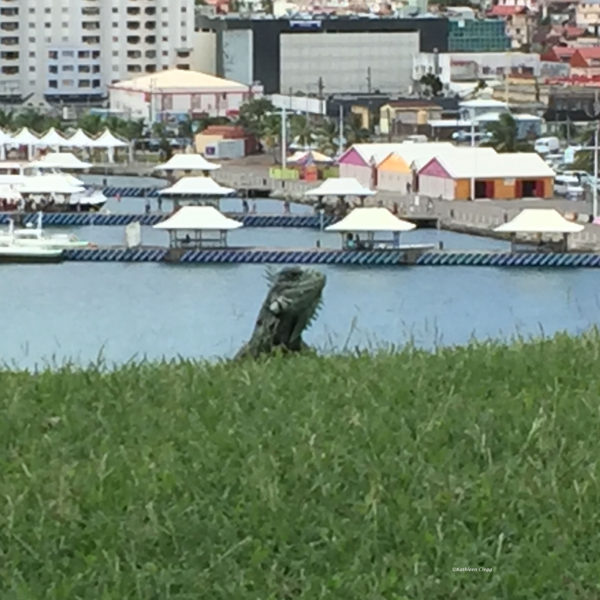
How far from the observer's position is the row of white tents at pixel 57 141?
69.8ft

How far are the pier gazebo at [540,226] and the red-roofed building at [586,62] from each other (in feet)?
45.4

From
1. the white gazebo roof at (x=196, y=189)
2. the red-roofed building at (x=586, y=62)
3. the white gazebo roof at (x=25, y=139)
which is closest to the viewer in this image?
the white gazebo roof at (x=196, y=189)

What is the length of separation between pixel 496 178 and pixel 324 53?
11.1 meters

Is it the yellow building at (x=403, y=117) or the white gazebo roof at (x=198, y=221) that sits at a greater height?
the white gazebo roof at (x=198, y=221)

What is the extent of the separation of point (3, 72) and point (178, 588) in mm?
26252

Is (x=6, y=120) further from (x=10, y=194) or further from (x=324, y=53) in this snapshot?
(x=10, y=194)

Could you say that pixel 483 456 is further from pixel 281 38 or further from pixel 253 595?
pixel 281 38

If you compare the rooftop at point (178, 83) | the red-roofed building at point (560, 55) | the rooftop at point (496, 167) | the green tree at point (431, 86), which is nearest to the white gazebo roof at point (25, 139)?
the rooftop at point (178, 83)

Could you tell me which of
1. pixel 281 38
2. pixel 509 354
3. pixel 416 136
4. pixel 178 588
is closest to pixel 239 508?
pixel 178 588

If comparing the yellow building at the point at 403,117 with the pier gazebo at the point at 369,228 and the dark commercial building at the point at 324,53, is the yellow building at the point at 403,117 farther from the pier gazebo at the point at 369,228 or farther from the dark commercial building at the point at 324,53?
the pier gazebo at the point at 369,228

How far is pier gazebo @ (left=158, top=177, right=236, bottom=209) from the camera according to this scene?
16.7m

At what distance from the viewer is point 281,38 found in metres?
27.8

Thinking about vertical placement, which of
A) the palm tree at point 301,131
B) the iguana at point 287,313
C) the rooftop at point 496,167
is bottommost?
the palm tree at point 301,131

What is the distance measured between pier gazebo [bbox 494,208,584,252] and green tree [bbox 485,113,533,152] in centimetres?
597
